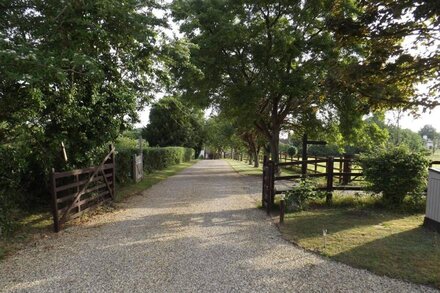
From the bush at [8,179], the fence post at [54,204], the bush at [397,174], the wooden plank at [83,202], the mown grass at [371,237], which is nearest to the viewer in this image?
the mown grass at [371,237]

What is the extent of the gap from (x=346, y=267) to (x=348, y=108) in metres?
15.1

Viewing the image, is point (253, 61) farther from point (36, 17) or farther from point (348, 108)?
point (36, 17)

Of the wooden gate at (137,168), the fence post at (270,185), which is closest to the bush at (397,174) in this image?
the fence post at (270,185)

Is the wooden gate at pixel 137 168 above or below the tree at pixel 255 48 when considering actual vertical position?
below

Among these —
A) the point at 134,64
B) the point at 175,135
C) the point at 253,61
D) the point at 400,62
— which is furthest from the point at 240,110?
the point at 175,135

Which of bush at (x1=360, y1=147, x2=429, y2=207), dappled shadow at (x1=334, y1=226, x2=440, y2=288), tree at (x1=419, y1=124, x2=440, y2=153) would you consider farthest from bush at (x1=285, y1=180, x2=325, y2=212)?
tree at (x1=419, y1=124, x2=440, y2=153)

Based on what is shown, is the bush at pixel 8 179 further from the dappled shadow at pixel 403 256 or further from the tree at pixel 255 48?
the tree at pixel 255 48

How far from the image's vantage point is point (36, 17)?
7699 millimetres

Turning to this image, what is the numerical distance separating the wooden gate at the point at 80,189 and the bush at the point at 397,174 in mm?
7844

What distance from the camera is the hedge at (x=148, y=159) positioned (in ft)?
50.5

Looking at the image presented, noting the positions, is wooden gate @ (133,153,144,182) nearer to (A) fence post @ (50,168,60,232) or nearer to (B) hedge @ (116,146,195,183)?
(B) hedge @ (116,146,195,183)

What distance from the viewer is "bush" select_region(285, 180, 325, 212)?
9766 millimetres

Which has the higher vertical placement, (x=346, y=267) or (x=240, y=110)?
(x=240, y=110)

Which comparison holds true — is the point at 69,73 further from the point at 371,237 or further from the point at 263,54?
the point at 263,54
